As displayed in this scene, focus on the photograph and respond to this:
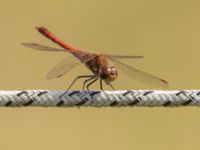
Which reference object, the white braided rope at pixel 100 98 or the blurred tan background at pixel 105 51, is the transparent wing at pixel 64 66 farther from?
the blurred tan background at pixel 105 51

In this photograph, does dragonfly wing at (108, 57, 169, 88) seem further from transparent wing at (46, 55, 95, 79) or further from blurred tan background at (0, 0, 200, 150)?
blurred tan background at (0, 0, 200, 150)

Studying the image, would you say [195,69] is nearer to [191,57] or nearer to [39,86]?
[191,57]

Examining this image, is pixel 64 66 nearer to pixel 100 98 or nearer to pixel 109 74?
pixel 109 74

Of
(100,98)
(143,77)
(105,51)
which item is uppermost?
(100,98)

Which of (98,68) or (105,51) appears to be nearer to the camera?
(98,68)

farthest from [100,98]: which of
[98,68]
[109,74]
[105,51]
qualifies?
[105,51]

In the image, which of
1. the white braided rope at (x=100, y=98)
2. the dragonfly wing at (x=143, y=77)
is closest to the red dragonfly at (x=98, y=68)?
the dragonfly wing at (x=143, y=77)

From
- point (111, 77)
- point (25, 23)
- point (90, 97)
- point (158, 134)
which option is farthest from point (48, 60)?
point (90, 97)
